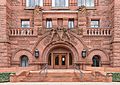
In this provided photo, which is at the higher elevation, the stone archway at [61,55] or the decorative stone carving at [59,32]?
the decorative stone carving at [59,32]

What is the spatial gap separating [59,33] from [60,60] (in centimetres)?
333

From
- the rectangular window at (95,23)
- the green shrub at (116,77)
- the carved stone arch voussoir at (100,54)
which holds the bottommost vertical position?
the green shrub at (116,77)

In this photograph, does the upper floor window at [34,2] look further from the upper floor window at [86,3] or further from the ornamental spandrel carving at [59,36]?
the upper floor window at [86,3]

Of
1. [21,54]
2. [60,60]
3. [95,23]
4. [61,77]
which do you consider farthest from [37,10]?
[61,77]

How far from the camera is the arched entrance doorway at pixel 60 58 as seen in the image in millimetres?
35375

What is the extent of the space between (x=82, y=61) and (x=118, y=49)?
13.4 feet

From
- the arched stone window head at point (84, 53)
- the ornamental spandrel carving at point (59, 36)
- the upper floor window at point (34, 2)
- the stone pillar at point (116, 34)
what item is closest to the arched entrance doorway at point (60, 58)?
the ornamental spandrel carving at point (59, 36)

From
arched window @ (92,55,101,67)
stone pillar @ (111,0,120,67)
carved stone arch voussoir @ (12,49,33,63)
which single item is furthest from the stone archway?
stone pillar @ (111,0,120,67)

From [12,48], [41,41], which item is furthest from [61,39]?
[12,48]

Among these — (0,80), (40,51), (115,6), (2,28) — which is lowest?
(0,80)

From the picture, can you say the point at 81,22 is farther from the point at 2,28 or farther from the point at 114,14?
the point at 2,28

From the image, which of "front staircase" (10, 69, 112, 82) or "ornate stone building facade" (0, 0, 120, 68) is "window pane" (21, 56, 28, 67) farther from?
"front staircase" (10, 69, 112, 82)

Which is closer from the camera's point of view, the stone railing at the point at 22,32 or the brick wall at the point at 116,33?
the brick wall at the point at 116,33

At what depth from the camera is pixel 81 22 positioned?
34969mm
